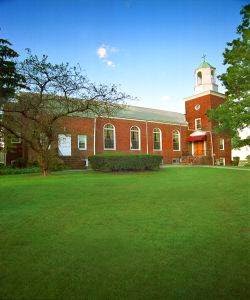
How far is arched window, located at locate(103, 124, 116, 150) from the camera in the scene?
106 feet

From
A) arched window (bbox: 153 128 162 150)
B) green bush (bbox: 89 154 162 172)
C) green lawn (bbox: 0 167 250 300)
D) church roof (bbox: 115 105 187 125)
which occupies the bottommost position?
green lawn (bbox: 0 167 250 300)

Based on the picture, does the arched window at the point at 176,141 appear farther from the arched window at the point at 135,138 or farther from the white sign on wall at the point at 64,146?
the white sign on wall at the point at 64,146

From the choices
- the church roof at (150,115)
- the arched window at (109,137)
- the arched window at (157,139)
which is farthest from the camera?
the arched window at (157,139)

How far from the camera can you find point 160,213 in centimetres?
820

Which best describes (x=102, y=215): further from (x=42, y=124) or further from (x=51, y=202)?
(x=42, y=124)

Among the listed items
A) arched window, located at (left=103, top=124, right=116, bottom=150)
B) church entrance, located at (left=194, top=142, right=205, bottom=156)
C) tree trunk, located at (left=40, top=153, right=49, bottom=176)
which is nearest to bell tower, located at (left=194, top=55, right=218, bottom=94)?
church entrance, located at (left=194, top=142, right=205, bottom=156)

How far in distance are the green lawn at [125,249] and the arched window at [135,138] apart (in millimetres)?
23866

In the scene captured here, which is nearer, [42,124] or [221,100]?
[42,124]

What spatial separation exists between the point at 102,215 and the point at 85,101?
14.4 metres

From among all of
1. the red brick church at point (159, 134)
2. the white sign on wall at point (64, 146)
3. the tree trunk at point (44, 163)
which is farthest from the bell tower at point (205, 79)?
the tree trunk at point (44, 163)

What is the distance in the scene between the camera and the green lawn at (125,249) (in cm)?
405

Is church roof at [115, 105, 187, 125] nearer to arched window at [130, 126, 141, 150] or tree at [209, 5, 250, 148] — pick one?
arched window at [130, 126, 141, 150]

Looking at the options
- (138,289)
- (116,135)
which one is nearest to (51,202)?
(138,289)

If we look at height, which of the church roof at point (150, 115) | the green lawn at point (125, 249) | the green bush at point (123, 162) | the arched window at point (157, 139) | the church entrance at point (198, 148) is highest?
the church roof at point (150, 115)
